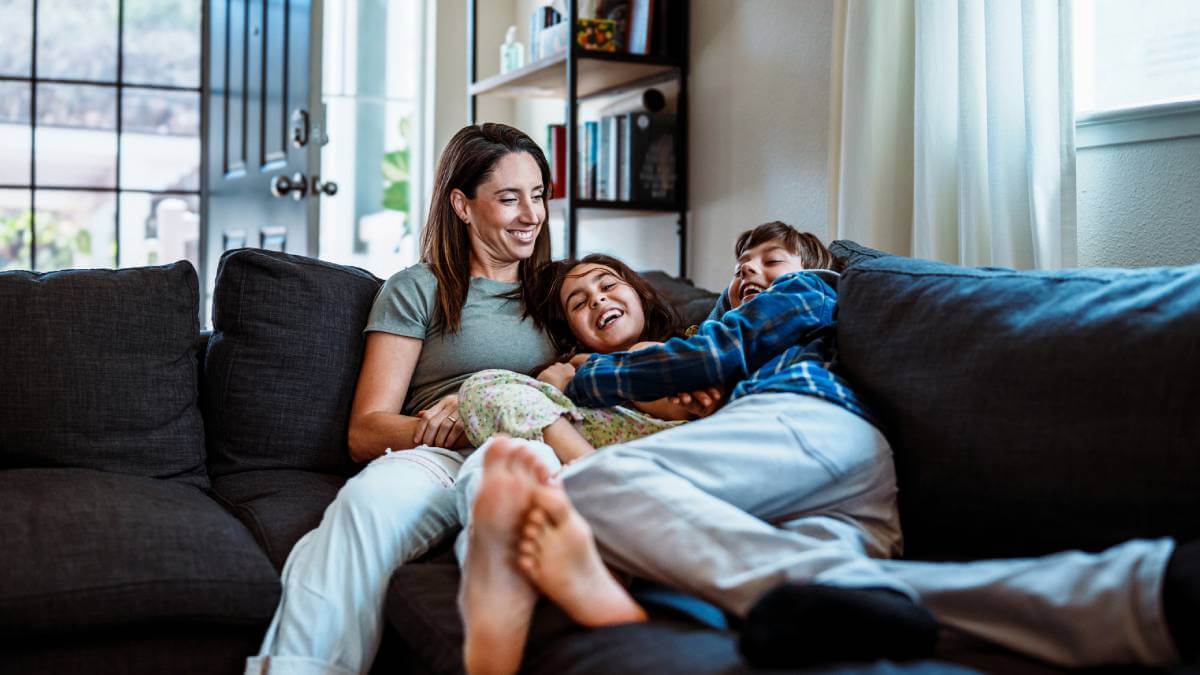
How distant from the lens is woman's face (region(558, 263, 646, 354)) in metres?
1.88

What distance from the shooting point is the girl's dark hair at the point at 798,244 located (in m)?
1.87

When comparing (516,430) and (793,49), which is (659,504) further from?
(793,49)

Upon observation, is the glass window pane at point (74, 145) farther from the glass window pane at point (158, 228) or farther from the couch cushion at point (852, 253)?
the couch cushion at point (852, 253)

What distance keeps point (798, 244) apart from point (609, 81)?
63.7 inches

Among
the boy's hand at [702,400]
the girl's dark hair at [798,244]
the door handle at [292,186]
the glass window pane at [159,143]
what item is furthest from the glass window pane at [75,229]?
the boy's hand at [702,400]

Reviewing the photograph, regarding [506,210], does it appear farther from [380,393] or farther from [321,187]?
[321,187]

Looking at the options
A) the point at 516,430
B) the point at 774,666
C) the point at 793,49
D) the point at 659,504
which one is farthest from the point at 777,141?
the point at 774,666

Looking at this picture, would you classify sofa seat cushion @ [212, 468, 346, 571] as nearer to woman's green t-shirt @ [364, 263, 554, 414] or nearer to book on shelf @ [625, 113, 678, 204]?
woman's green t-shirt @ [364, 263, 554, 414]

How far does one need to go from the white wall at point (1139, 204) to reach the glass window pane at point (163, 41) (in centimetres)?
408

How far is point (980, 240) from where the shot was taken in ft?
6.73

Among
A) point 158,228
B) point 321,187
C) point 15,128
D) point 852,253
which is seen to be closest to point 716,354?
point 852,253

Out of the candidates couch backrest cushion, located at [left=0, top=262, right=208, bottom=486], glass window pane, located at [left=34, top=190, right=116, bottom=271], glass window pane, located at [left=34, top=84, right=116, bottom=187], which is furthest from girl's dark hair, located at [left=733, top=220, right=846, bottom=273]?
glass window pane, located at [left=34, top=190, right=116, bottom=271]

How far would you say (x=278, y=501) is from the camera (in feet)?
5.85

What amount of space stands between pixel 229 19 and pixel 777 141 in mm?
1903
